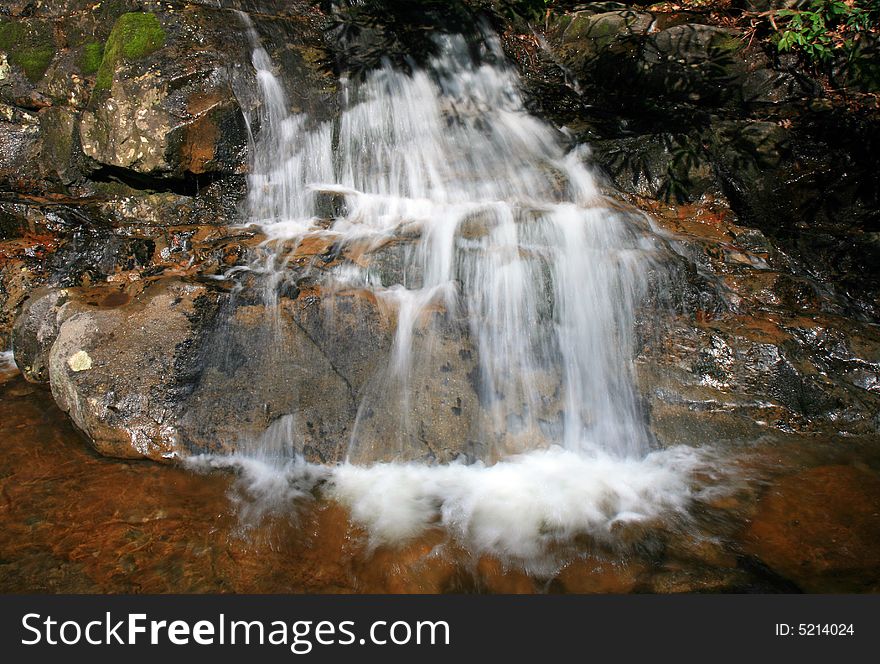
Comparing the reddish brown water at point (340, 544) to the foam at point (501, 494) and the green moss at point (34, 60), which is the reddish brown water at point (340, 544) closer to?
the foam at point (501, 494)

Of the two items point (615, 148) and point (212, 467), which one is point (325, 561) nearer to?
point (212, 467)

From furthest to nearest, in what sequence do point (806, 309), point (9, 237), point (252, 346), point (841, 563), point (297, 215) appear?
point (297, 215)
point (9, 237)
point (806, 309)
point (252, 346)
point (841, 563)

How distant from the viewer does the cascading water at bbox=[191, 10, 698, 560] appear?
4027 millimetres

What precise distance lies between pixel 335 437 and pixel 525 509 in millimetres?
1600

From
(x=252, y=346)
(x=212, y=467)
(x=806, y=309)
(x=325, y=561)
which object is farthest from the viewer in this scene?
(x=806, y=309)

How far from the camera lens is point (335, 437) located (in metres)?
4.39

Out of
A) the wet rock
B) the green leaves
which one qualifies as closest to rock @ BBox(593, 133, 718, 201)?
the green leaves

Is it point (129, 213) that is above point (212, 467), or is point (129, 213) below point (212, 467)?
above

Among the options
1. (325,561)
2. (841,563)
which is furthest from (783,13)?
(325,561)

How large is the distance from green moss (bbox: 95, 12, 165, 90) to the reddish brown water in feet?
15.5

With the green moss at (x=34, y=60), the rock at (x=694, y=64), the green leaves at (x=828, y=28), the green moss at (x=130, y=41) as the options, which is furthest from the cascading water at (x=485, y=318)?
the green leaves at (x=828, y=28)

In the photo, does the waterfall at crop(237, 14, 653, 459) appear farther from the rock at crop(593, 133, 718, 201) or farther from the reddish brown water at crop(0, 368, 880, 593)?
the reddish brown water at crop(0, 368, 880, 593)

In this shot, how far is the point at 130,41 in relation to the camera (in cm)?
647

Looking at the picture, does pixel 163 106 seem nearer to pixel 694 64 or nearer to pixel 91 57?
pixel 91 57
